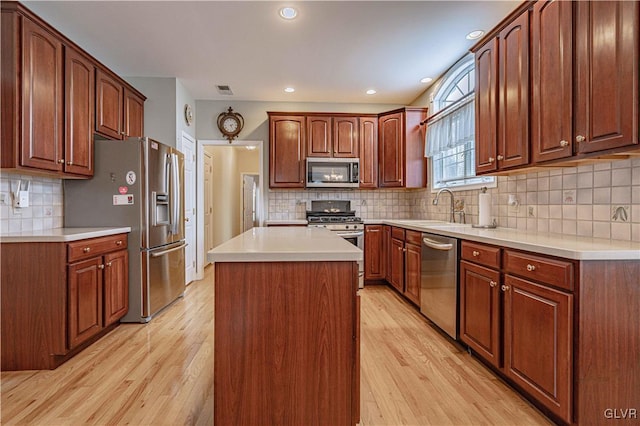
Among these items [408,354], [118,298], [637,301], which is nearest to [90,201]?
[118,298]

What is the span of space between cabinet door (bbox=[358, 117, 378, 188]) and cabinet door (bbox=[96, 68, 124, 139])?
3.08m

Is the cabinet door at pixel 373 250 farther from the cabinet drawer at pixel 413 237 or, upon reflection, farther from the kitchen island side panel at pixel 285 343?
the kitchen island side panel at pixel 285 343

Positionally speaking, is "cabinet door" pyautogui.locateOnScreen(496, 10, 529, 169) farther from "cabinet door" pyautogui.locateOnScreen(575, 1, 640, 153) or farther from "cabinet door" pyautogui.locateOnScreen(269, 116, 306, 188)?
"cabinet door" pyautogui.locateOnScreen(269, 116, 306, 188)

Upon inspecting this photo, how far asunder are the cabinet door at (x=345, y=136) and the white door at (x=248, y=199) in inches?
135

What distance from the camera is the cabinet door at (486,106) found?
2.51 metres

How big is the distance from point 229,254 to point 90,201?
2461 millimetres

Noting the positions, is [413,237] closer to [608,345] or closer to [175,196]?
[608,345]

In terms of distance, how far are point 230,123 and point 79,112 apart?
2.35 meters

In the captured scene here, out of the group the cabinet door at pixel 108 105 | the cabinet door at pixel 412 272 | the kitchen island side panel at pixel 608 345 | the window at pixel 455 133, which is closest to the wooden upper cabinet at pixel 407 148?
the window at pixel 455 133

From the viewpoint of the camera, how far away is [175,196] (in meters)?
3.65

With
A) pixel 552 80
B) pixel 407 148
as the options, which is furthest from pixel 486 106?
pixel 407 148

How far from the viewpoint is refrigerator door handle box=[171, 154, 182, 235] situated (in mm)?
3590

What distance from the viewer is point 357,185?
4.83 m

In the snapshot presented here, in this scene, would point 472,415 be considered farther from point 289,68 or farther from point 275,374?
point 289,68
